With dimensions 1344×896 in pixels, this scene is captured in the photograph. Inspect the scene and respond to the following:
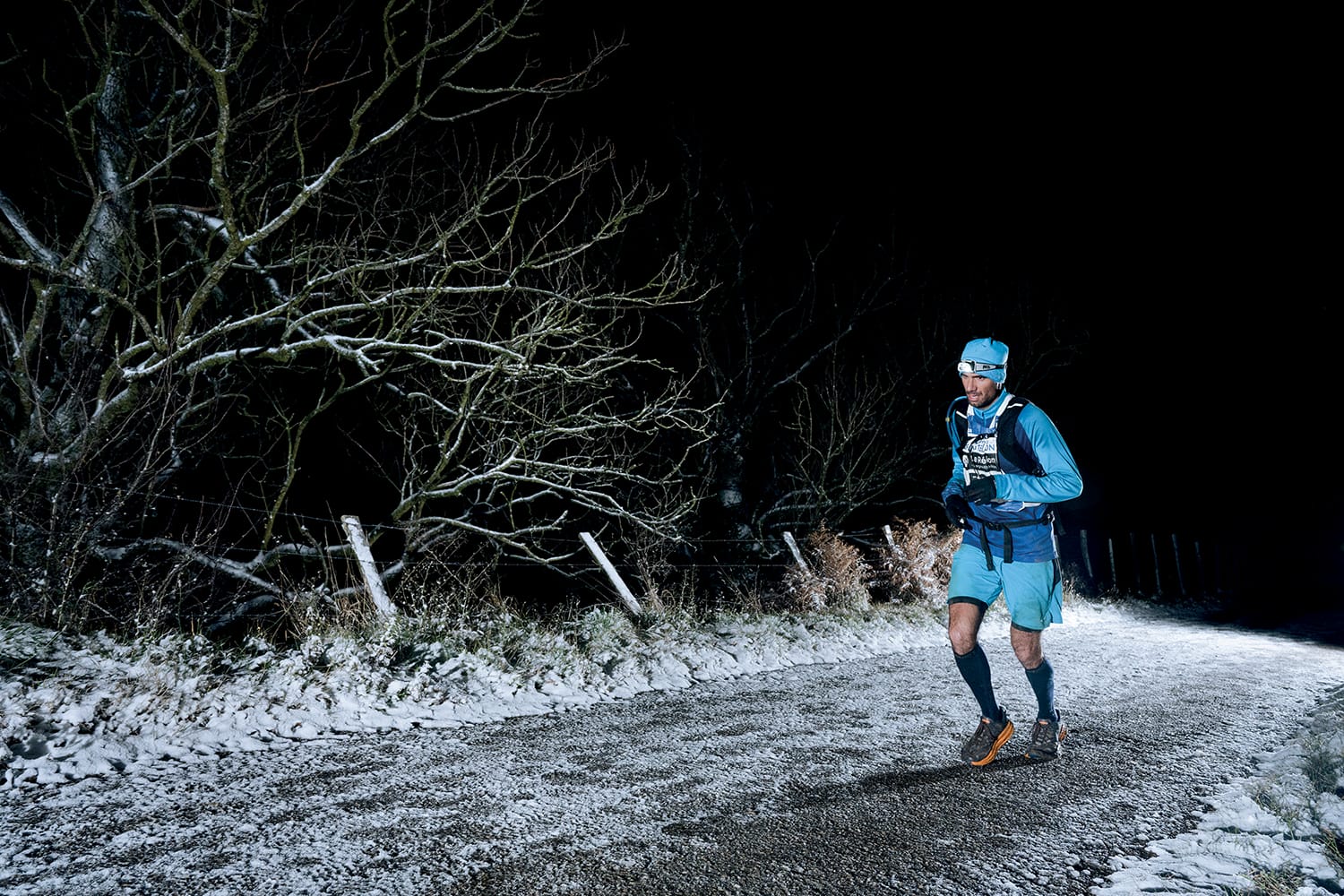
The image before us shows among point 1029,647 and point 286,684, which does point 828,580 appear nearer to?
point 1029,647

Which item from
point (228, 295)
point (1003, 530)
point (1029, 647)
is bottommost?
point (1029, 647)

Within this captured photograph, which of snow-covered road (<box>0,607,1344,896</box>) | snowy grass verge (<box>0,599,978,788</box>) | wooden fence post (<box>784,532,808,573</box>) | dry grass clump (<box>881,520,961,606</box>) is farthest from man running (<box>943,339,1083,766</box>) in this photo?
dry grass clump (<box>881,520,961,606</box>)

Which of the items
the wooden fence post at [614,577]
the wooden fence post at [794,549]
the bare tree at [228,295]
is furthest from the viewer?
the wooden fence post at [794,549]

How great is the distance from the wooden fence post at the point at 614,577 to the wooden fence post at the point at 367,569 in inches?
110

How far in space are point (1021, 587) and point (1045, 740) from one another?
0.83 metres

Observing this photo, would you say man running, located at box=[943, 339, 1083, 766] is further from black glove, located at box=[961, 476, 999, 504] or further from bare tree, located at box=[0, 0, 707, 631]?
bare tree, located at box=[0, 0, 707, 631]

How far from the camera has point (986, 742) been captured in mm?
3918

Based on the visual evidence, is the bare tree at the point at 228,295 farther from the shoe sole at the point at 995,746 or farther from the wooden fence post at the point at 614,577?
the shoe sole at the point at 995,746

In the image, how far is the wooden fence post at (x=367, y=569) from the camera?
6812 millimetres

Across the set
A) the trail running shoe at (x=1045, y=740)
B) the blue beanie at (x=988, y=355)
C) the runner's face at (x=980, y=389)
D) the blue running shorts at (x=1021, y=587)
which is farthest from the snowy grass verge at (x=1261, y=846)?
the blue beanie at (x=988, y=355)

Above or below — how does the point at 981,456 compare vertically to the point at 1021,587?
above

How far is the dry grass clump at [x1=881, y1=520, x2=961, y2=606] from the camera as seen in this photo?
12.9 m

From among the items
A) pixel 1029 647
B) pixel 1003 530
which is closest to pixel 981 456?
pixel 1003 530

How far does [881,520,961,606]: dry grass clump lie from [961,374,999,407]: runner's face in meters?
9.11
